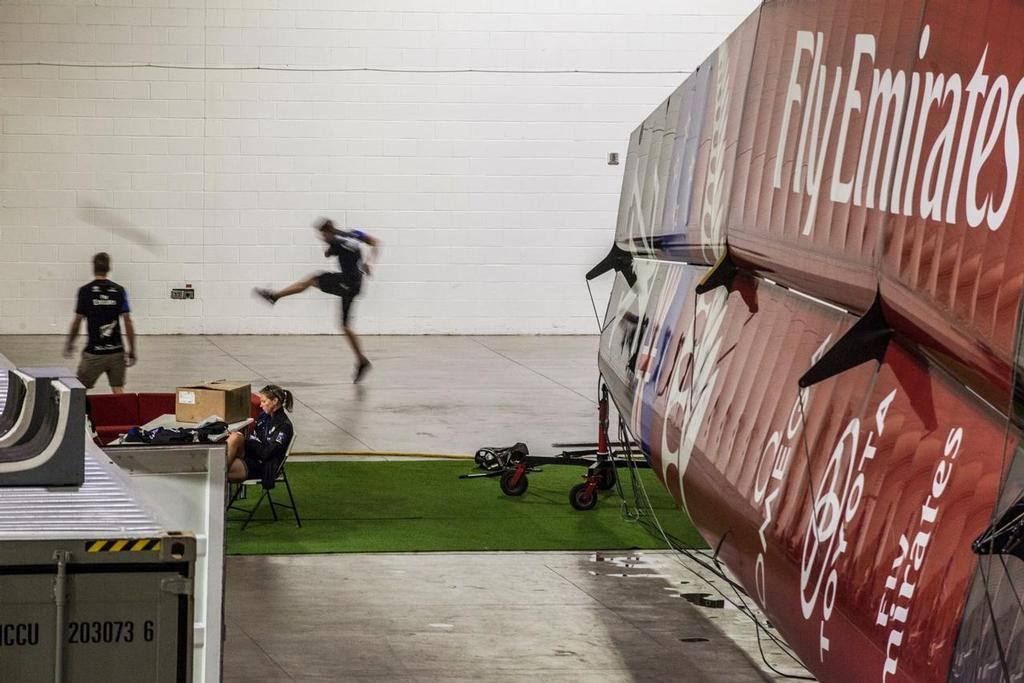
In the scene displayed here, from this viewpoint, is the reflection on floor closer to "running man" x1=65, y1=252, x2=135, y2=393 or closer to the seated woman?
the seated woman

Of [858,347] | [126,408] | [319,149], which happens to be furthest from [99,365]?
[858,347]

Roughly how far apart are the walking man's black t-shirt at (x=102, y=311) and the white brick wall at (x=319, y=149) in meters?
8.11

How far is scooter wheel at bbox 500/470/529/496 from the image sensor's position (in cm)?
1134

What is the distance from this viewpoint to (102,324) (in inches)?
504

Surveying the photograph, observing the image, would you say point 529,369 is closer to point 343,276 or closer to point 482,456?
point 343,276

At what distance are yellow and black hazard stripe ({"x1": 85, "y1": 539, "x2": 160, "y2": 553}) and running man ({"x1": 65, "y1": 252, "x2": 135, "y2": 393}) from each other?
9.57m

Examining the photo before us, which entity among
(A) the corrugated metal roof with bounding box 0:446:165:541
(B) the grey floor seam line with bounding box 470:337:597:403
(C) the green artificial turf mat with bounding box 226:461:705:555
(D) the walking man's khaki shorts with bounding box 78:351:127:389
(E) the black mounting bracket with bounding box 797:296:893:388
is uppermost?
(E) the black mounting bracket with bounding box 797:296:893:388

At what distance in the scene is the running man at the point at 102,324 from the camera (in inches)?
502

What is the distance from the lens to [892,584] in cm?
340

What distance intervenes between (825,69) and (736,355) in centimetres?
123

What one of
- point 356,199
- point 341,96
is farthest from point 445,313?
point 341,96

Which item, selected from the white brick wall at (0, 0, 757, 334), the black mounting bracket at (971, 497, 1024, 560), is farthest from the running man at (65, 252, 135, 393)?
the black mounting bracket at (971, 497, 1024, 560)

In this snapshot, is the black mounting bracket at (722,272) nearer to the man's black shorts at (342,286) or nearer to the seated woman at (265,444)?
the seated woman at (265,444)

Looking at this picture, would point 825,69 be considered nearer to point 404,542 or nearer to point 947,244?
point 947,244
